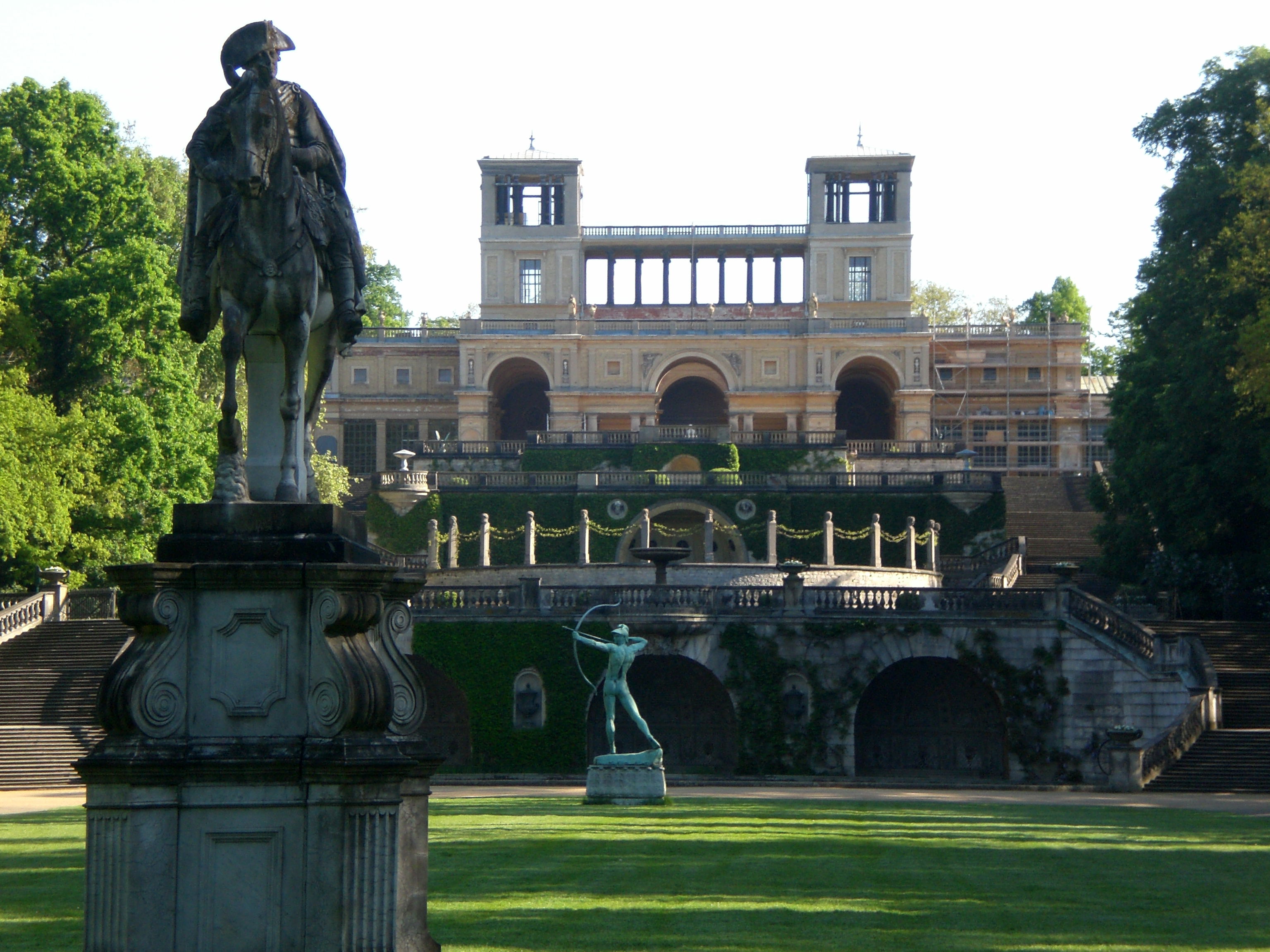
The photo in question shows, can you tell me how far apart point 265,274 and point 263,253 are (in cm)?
14

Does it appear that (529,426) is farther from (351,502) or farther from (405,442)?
(351,502)

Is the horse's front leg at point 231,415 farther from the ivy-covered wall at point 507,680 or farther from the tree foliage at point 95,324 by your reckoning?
the tree foliage at point 95,324

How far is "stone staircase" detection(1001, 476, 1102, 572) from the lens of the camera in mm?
56062

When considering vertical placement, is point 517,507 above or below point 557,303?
below

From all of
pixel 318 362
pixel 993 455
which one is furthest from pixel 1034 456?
pixel 318 362

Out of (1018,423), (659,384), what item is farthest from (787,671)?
(1018,423)

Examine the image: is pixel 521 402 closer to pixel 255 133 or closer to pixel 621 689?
pixel 621 689

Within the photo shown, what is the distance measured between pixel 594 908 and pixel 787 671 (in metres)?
26.9

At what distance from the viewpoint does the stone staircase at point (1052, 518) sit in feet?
184

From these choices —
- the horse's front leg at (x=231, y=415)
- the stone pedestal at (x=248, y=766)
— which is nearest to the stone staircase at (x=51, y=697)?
the horse's front leg at (x=231, y=415)

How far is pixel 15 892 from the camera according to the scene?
1466 cm

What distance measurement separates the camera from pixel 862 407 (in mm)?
82750

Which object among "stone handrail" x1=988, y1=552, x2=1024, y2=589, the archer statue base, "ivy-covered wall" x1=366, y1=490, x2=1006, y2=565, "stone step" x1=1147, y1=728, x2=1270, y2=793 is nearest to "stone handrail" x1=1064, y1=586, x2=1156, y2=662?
"stone step" x1=1147, y1=728, x2=1270, y2=793

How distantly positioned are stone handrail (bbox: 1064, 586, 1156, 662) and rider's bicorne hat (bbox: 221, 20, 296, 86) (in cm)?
3199
